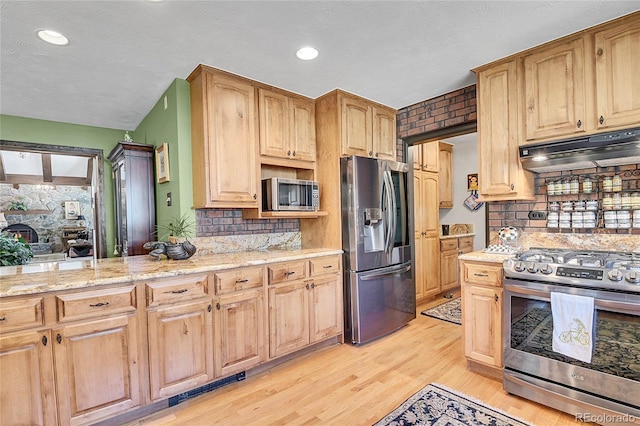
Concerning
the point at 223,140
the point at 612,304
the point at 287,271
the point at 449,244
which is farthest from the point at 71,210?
the point at 612,304

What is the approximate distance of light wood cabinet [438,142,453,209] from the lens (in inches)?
204

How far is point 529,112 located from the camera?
92.8 inches

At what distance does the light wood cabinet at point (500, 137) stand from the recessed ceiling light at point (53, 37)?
10.2ft

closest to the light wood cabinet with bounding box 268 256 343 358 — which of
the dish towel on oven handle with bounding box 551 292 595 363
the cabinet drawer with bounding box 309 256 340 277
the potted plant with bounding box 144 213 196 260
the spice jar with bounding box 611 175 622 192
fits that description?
the cabinet drawer with bounding box 309 256 340 277

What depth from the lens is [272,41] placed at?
7.07 feet

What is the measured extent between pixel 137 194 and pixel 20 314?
1.90m

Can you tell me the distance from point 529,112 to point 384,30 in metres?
1.29

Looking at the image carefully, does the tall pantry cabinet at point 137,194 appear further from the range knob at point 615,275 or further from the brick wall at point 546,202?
the range knob at point 615,275

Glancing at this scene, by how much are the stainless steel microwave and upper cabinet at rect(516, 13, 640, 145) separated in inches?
71.6

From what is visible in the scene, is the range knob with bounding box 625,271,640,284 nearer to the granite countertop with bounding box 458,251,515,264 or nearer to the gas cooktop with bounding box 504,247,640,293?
the gas cooktop with bounding box 504,247,640,293

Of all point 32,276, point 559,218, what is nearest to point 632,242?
point 559,218

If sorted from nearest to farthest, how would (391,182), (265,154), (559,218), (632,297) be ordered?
(632,297) < (559,218) < (265,154) < (391,182)

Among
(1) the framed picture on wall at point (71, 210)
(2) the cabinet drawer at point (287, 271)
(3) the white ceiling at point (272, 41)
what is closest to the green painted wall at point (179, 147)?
(3) the white ceiling at point (272, 41)

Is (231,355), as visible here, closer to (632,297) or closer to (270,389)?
(270,389)
